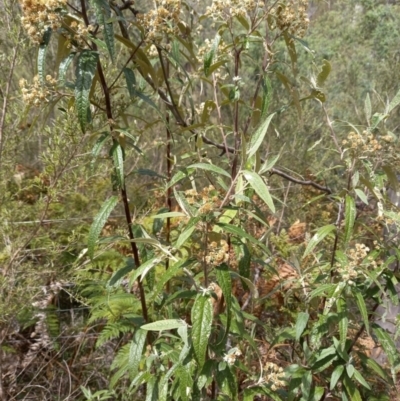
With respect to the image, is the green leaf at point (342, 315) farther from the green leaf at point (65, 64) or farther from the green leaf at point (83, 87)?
the green leaf at point (65, 64)

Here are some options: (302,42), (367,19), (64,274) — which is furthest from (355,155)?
(367,19)

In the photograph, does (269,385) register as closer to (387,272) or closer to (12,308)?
(387,272)

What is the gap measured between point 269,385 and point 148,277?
0.50m

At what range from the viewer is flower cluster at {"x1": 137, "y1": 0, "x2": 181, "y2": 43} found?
1.20m

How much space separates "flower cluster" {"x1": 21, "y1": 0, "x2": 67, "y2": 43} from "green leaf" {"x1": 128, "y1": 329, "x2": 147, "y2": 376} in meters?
0.83

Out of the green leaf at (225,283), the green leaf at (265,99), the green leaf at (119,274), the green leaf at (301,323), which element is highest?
the green leaf at (265,99)

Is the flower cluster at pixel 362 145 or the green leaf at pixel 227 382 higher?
the flower cluster at pixel 362 145

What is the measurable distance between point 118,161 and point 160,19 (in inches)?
14.9

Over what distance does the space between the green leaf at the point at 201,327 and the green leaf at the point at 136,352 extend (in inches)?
13.0

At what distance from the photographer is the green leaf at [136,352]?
1.31 meters

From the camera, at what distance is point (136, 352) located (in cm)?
133

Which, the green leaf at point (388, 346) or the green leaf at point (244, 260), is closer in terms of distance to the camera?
the green leaf at point (244, 260)

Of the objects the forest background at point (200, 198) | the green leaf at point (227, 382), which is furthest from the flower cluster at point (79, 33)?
the green leaf at point (227, 382)

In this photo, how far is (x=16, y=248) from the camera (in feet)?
6.72
